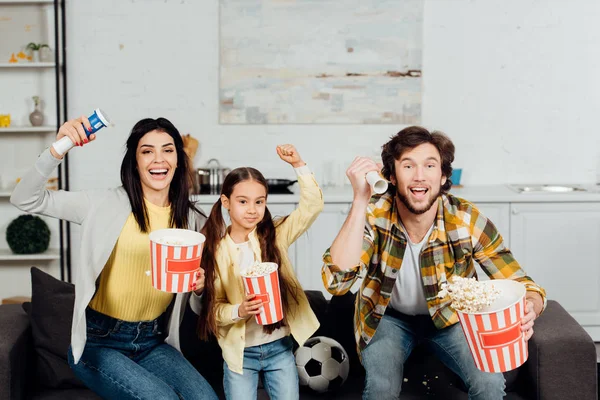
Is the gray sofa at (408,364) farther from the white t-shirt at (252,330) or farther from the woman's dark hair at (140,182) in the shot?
the woman's dark hair at (140,182)

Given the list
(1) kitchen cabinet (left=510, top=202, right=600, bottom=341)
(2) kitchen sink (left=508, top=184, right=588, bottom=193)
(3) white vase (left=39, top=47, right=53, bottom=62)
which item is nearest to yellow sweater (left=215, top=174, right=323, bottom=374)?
(1) kitchen cabinet (left=510, top=202, right=600, bottom=341)

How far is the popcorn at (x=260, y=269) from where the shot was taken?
2.12 m

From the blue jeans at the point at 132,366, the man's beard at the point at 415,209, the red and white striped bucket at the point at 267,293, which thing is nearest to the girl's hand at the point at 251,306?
the red and white striped bucket at the point at 267,293

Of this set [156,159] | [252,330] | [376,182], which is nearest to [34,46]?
[156,159]

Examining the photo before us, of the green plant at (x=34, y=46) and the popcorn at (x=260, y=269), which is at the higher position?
the green plant at (x=34, y=46)

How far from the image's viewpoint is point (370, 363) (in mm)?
2389

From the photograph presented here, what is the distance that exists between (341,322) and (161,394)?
0.72 meters

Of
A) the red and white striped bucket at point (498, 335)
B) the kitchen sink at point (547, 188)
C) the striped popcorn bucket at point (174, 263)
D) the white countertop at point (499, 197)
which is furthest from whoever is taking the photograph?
the kitchen sink at point (547, 188)

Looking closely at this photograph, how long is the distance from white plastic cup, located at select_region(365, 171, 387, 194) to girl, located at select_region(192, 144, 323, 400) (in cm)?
28

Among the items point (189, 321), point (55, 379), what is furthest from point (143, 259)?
point (55, 379)

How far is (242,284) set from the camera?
7.82ft

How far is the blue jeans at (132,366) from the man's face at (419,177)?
33.8 inches

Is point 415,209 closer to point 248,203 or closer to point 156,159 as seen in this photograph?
point 248,203

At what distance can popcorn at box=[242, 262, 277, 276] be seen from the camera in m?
2.12
